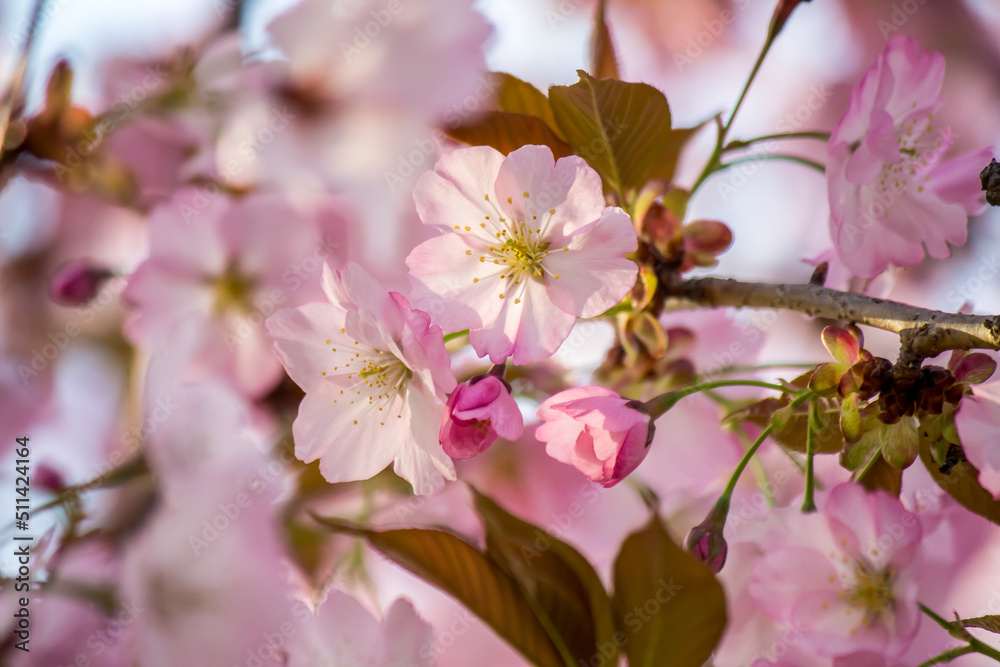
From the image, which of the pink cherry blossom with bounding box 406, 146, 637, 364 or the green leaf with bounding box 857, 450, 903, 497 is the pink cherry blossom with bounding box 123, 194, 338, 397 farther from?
the green leaf with bounding box 857, 450, 903, 497

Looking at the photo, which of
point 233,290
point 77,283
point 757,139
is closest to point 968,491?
point 757,139

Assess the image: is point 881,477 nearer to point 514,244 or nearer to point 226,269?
point 514,244

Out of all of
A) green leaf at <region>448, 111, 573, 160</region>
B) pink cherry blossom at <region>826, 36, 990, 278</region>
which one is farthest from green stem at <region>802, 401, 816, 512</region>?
green leaf at <region>448, 111, 573, 160</region>

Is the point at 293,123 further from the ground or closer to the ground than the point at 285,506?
A: further from the ground

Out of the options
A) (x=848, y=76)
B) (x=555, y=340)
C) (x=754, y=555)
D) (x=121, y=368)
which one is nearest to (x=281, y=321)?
(x=555, y=340)

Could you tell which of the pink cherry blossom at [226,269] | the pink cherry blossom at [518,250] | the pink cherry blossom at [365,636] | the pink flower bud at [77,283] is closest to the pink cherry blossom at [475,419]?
the pink cherry blossom at [518,250]

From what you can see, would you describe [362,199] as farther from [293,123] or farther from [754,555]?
[754,555]
